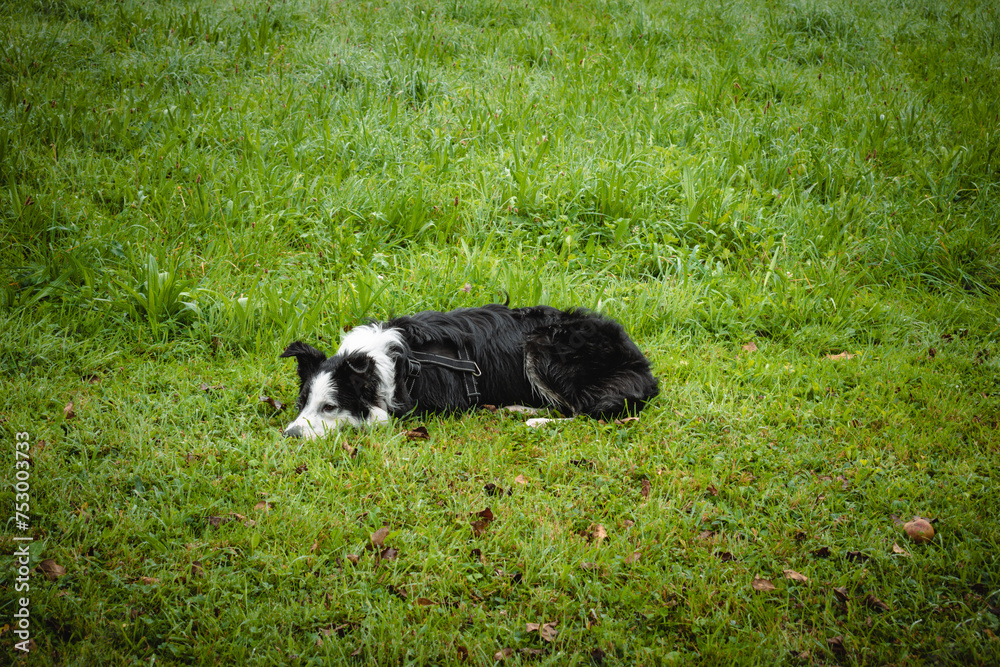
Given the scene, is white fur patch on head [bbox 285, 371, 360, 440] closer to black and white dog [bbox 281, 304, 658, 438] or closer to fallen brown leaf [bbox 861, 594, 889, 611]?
black and white dog [bbox 281, 304, 658, 438]

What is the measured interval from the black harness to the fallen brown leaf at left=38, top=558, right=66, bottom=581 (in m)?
2.09

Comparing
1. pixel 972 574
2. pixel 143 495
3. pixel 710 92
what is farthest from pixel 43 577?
pixel 710 92

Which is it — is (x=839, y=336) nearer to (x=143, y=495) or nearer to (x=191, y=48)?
(x=143, y=495)

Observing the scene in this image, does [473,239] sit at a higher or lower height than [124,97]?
lower

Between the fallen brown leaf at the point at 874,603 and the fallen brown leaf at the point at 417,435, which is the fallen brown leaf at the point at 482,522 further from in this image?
the fallen brown leaf at the point at 874,603

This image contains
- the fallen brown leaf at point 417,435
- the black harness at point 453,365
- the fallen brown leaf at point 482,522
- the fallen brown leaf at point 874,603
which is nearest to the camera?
the fallen brown leaf at point 874,603

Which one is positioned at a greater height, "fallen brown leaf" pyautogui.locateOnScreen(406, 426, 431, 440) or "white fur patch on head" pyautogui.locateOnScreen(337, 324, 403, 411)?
"white fur patch on head" pyautogui.locateOnScreen(337, 324, 403, 411)

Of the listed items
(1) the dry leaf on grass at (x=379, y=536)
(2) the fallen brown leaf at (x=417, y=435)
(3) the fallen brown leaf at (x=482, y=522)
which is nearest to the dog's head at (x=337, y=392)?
(2) the fallen brown leaf at (x=417, y=435)

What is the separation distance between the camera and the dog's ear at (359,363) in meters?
3.94

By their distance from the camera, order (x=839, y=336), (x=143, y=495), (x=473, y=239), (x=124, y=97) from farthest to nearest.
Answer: (x=124, y=97), (x=473, y=239), (x=839, y=336), (x=143, y=495)

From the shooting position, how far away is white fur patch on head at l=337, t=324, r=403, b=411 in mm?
4117

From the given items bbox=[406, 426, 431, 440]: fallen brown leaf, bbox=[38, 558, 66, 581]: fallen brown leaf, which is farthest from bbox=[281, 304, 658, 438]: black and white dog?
bbox=[38, 558, 66, 581]: fallen brown leaf

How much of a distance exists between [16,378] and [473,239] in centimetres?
386

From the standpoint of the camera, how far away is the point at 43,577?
8.89 ft
